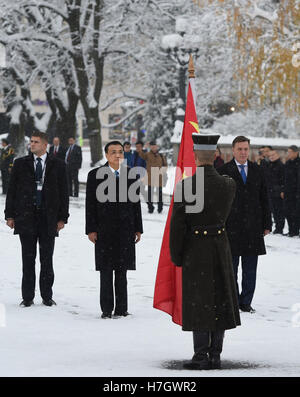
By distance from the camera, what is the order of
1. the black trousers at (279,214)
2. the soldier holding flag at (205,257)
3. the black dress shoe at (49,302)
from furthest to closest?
the black trousers at (279,214) < the black dress shoe at (49,302) < the soldier holding flag at (205,257)

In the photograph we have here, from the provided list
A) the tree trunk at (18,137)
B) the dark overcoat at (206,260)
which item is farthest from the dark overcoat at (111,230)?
the tree trunk at (18,137)

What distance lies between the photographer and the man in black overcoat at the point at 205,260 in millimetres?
7266

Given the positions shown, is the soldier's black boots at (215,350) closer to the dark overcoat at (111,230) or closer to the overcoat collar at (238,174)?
the dark overcoat at (111,230)

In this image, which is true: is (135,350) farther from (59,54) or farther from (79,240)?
(59,54)

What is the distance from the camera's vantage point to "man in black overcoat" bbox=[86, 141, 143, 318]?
32.1 feet

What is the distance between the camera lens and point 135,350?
321 inches

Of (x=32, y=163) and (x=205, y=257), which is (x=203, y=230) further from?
(x=32, y=163)

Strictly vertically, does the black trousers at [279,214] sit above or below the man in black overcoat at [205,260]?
below

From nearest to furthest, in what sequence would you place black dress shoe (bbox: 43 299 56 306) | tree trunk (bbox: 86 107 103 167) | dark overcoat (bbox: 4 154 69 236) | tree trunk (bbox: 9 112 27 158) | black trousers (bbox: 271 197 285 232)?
dark overcoat (bbox: 4 154 69 236), black dress shoe (bbox: 43 299 56 306), black trousers (bbox: 271 197 285 232), tree trunk (bbox: 86 107 103 167), tree trunk (bbox: 9 112 27 158)

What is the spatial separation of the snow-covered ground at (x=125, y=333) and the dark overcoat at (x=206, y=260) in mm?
409

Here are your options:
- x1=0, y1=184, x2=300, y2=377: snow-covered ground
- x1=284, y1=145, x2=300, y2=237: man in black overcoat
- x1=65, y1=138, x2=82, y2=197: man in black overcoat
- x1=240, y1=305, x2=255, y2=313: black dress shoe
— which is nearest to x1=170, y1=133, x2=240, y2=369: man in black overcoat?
x1=0, y1=184, x2=300, y2=377: snow-covered ground

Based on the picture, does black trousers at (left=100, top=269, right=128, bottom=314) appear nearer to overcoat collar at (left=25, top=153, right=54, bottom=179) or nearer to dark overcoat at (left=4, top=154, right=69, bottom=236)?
dark overcoat at (left=4, top=154, right=69, bottom=236)
